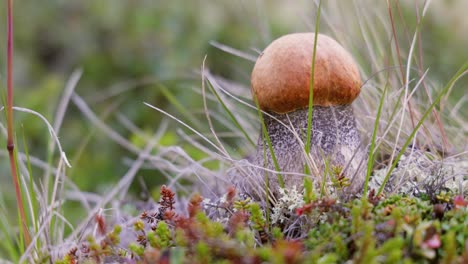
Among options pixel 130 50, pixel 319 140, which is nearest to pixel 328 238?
pixel 319 140

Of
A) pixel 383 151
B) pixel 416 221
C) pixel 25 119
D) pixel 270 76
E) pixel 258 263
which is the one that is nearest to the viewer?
pixel 258 263


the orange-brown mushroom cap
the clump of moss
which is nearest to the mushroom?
the orange-brown mushroom cap

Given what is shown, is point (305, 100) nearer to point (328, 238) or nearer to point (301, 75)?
point (301, 75)

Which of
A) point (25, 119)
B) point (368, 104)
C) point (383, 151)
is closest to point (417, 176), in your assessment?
point (383, 151)

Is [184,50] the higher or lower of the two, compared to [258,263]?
lower

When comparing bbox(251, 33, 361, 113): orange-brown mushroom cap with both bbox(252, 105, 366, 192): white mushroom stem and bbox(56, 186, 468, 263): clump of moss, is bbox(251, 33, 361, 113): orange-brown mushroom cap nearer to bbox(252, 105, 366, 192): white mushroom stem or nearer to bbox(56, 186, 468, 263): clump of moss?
bbox(252, 105, 366, 192): white mushroom stem

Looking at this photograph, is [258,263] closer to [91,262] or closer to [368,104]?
[91,262]

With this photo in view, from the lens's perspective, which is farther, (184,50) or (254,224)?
(184,50)

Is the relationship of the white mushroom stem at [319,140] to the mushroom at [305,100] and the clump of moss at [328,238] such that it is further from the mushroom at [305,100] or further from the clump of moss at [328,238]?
the clump of moss at [328,238]
